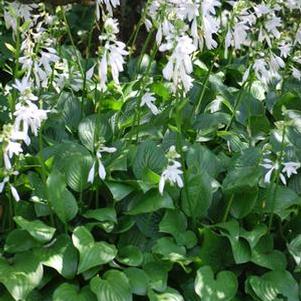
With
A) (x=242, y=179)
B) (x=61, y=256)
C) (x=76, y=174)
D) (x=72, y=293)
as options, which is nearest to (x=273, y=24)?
(x=242, y=179)

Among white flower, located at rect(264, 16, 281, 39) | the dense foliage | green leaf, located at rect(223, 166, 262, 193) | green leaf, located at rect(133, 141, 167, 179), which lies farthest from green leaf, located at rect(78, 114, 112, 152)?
white flower, located at rect(264, 16, 281, 39)

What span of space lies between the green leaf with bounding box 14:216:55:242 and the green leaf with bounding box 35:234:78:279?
8 centimetres

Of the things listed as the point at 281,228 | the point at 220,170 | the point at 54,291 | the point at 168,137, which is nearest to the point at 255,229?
the point at 281,228

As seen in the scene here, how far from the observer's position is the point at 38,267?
10.8 feet

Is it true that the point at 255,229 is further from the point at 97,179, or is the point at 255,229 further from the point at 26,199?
the point at 26,199

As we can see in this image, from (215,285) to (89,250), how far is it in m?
0.64

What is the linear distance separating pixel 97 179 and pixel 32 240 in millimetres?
459

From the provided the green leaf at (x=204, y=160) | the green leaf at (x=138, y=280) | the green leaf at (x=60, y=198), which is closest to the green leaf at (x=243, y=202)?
the green leaf at (x=204, y=160)

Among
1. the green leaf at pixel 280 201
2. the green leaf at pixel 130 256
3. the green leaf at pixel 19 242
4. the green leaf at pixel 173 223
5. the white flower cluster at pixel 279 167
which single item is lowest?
the green leaf at pixel 130 256

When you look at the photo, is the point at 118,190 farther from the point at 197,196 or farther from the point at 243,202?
the point at 243,202

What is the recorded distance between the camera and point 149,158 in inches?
151

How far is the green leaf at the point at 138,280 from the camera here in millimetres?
3320

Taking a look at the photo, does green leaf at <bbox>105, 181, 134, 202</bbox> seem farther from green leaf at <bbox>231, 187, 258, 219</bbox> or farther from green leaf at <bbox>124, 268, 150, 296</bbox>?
green leaf at <bbox>231, 187, 258, 219</bbox>

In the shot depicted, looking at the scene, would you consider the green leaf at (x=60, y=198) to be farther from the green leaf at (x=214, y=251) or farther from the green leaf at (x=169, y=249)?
the green leaf at (x=214, y=251)
